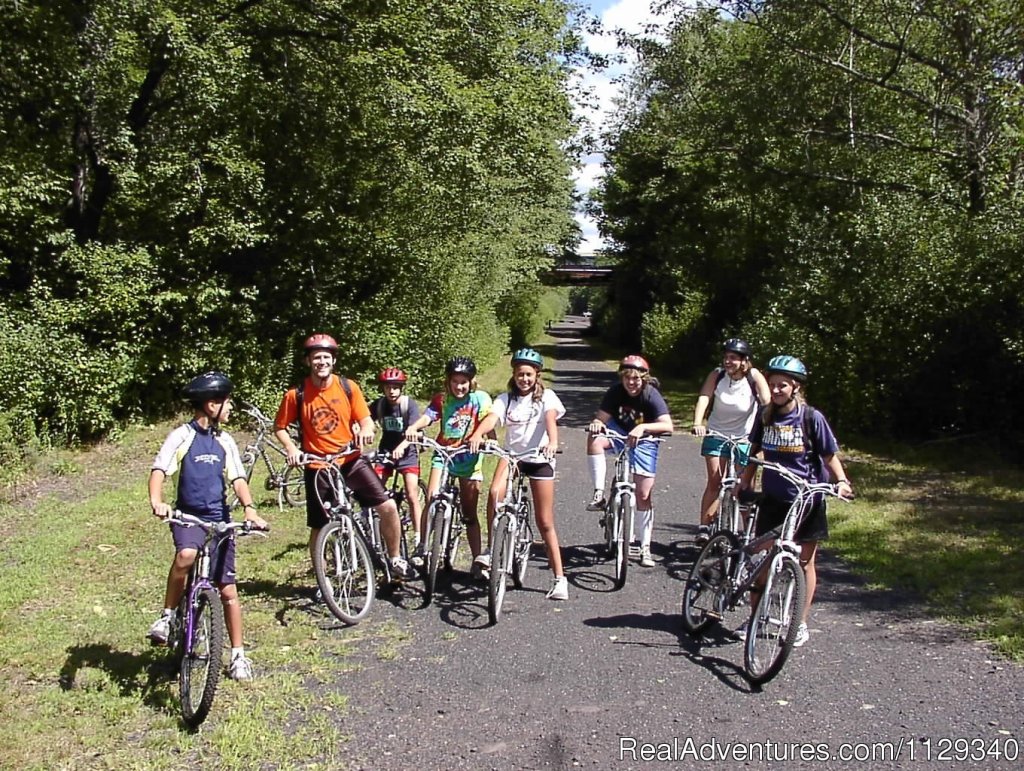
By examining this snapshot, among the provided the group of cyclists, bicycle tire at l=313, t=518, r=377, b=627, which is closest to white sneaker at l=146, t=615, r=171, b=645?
the group of cyclists

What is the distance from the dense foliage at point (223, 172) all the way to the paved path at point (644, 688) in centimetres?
879

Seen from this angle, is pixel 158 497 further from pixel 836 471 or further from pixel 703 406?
pixel 703 406

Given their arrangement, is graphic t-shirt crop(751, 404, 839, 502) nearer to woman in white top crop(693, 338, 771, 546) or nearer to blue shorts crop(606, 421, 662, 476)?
woman in white top crop(693, 338, 771, 546)

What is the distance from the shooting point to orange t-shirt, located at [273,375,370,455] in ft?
21.7

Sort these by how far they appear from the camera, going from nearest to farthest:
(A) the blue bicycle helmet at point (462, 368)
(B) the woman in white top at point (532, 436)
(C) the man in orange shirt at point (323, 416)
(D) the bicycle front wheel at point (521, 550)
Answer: (C) the man in orange shirt at point (323, 416), (B) the woman in white top at point (532, 436), (A) the blue bicycle helmet at point (462, 368), (D) the bicycle front wheel at point (521, 550)

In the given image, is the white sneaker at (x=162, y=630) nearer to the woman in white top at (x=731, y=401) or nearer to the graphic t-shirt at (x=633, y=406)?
the graphic t-shirt at (x=633, y=406)

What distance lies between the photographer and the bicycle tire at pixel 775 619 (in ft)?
17.1

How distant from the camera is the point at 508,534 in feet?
21.8

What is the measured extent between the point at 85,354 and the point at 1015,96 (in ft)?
49.0

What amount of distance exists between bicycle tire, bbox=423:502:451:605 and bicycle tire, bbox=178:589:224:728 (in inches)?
81.3

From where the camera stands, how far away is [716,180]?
3100 cm

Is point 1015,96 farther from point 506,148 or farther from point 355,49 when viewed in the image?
point 355,49

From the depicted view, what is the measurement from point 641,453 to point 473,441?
5.86ft

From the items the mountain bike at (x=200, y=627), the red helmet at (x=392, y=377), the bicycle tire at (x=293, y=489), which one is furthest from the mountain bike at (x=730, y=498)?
the bicycle tire at (x=293, y=489)
